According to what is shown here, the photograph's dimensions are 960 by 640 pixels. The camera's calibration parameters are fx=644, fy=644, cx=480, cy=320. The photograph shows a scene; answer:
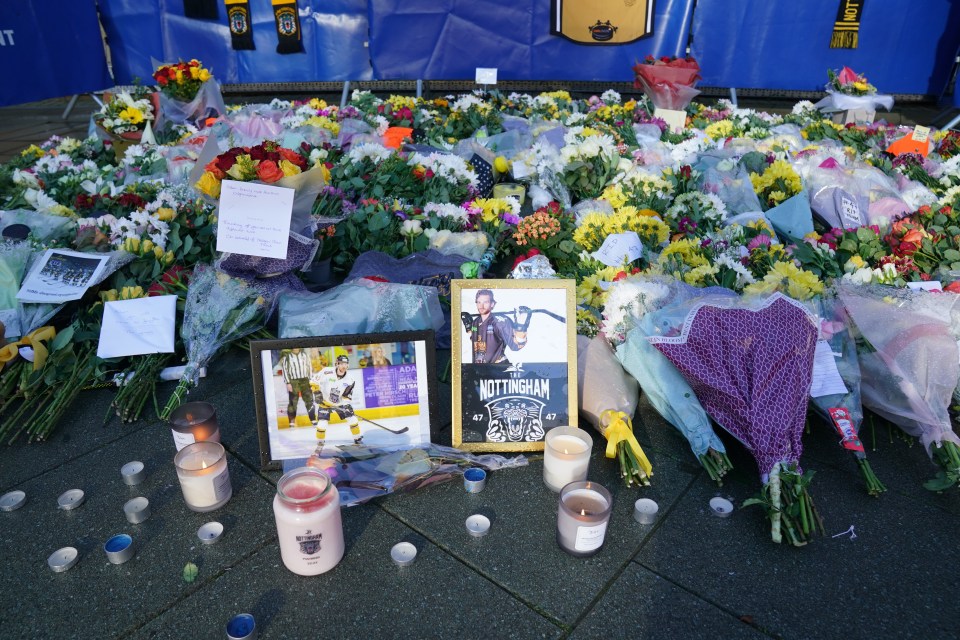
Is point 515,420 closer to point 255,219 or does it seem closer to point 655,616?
point 655,616

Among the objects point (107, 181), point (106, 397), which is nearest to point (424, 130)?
point (107, 181)

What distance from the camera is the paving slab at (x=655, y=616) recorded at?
159 centimetres

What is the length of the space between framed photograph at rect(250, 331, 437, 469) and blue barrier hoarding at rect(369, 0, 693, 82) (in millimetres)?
7158

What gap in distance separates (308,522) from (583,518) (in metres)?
0.72

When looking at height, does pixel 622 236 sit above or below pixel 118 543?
above

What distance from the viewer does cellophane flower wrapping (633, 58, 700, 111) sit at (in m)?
6.20

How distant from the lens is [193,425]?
6.91 ft

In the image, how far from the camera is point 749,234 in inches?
129

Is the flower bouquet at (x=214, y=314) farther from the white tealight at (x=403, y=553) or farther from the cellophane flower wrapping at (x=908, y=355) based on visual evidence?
the cellophane flower wrapping at (x=908, y=355)

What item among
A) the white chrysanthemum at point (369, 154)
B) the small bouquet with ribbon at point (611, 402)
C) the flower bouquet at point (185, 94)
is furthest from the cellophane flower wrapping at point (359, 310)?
the flower bouquet at point (185, 94)

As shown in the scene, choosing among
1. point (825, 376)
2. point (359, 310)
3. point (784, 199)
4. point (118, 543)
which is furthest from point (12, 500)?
point (784, 199)

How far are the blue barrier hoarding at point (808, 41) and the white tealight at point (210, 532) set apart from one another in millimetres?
8612

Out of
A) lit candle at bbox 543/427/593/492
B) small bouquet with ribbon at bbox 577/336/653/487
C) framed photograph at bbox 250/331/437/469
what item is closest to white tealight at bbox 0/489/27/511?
framed photograph at bbox 250/331/437/469

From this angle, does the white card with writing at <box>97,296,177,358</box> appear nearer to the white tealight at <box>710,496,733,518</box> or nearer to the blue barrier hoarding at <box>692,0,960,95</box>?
the white tealight at <box>710,496,733,518</box>
